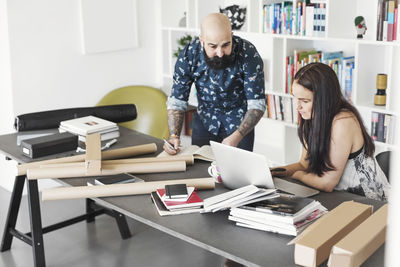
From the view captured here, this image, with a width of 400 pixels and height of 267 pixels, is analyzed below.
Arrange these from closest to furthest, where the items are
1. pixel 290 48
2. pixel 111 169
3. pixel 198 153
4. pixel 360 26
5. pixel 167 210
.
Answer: pixel 167 210 → pixel 111 169 → pixel 198 153 → pixel 360 26 → pixel 290 48

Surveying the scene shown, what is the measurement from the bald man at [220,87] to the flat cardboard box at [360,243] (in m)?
1.24

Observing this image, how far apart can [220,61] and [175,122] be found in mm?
496

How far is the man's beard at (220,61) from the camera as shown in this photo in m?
3.10

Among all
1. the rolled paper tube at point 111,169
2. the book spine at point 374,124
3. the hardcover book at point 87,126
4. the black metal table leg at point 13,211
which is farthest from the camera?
the book spine at point 374,124

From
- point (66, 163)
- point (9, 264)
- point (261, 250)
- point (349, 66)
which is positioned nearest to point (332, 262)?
point (261, 250)

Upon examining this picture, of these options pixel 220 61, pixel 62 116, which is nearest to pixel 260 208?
pixel 220 61

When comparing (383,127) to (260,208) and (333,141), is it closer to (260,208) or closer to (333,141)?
(333,141)

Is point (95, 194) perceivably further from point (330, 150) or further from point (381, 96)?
point (381, 96)

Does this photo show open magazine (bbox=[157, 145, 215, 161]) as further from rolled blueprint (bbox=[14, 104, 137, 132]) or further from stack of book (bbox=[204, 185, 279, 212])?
rolled blueprint (bbox=[14, 104, 137, 132])

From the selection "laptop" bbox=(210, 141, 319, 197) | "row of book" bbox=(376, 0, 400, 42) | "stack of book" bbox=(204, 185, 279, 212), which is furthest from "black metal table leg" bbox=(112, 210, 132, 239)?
"row of book" bbox=(376, 0, 400, 42)

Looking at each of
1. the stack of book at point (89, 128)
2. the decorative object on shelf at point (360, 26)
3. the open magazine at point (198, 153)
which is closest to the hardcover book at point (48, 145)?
the stack of book at point (89, 128)

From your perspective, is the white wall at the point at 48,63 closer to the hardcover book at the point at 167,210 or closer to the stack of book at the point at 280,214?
the hardcover book at the point at 167,210

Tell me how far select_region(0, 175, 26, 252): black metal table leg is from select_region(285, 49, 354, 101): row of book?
2247mm

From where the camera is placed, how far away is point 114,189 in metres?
2.43
